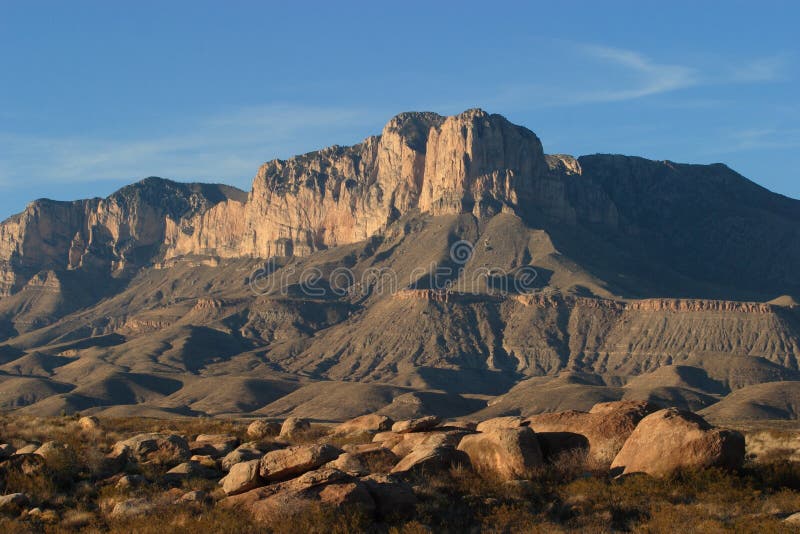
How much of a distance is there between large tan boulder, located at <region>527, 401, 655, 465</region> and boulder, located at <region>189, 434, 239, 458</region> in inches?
394

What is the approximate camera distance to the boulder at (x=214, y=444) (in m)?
37.5

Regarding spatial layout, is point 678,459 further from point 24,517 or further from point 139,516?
point 24,517

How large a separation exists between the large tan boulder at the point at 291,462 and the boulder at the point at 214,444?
6.75 meters

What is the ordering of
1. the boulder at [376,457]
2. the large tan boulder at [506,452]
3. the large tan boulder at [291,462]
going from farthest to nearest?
the boulder at [376,457]
the large tan boulder at [506,452]
the large tan boulder at [291,462]

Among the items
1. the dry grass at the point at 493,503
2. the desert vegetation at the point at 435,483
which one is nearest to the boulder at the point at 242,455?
the desert vegetation at the point at 435,483

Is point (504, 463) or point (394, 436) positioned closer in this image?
point (504, 463)

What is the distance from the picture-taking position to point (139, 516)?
93.9 ft

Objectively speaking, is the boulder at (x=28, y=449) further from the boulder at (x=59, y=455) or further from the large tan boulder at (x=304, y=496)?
the large tan boulder at (x=304, y=496)

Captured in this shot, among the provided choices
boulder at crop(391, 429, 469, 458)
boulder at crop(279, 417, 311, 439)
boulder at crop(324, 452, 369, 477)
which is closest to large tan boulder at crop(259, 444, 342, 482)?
boulder at crop(324, 452, 369, 477)

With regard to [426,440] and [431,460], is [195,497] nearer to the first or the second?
[431,460]

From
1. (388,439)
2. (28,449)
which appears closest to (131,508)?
(28,449)

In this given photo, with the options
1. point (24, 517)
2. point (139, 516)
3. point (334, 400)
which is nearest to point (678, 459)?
point (139, 516)

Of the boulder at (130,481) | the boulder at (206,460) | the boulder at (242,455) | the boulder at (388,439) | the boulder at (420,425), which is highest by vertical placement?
the boulder at (420,425)

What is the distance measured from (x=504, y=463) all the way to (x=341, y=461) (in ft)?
14.2
